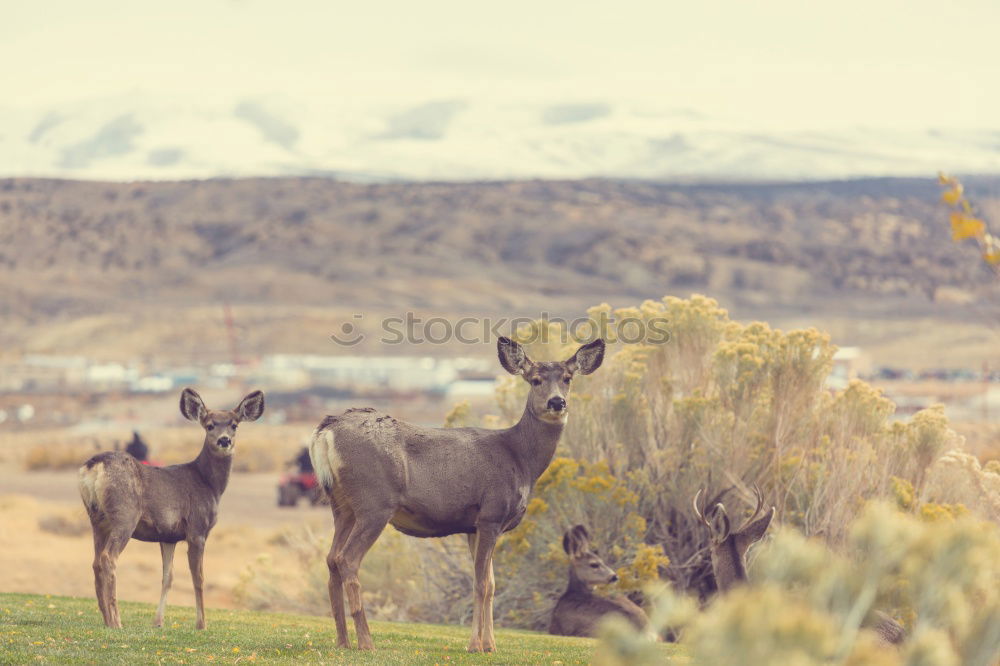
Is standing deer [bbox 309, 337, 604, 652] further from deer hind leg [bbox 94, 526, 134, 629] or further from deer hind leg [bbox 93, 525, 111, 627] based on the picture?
deer hind leg [bbox 93, 525, 111, 627]

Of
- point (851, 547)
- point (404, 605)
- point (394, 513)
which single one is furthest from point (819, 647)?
point (404, 605)

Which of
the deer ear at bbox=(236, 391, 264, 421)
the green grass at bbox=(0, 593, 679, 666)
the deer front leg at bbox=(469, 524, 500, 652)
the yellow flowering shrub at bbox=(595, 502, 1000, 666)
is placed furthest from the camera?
the deer ear at bbox=(236, 391, 264, 421)

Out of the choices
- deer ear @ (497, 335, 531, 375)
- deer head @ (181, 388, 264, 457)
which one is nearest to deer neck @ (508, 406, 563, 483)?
deer ear @ (497, 335, 531, 375)

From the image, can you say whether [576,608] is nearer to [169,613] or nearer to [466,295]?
[169,613]

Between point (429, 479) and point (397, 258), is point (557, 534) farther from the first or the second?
point (397, 258)

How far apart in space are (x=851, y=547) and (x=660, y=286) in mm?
131841

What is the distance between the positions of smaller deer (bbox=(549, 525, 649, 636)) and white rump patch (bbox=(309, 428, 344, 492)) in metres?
4.25

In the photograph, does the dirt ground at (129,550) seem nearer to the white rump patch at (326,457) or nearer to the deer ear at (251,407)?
the deer ear at (251,407)

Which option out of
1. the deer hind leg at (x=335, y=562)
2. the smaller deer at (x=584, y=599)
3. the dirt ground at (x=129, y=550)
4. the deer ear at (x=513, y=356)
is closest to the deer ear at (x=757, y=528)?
the deer ear at (x=513, y=356)

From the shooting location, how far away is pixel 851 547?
1462 centimetres

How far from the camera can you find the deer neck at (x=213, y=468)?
1259 centimetres

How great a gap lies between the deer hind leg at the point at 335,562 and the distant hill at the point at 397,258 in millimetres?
109172

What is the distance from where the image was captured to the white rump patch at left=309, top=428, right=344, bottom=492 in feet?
36.6

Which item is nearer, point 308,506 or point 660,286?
point 308,506
